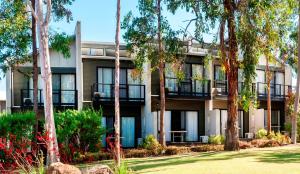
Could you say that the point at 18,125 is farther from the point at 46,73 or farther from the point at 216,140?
the point at 216,140

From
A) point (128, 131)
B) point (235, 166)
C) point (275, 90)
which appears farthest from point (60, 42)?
point (275, 90)

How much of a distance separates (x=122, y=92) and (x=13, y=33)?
36.3 feet

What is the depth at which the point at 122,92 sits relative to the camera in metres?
33.2

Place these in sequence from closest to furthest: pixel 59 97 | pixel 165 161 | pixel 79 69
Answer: pixel 165 161, pixel 79 69, pixel 59 97

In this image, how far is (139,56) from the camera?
1040 inches

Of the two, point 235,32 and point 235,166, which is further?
point 235,32

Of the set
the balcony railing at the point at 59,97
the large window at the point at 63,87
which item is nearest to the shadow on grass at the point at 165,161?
the balcony railing at the point at 59,97

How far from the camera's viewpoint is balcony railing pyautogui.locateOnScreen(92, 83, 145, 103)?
105 ft

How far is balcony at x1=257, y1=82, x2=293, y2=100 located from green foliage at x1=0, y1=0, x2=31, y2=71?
20.0 meters

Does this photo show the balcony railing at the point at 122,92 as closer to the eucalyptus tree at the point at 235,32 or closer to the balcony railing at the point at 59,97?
the balcony railing at the point at 59,97

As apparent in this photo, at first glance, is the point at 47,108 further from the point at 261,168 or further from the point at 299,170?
the point at 299,170

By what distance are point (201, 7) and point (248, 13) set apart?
2.26 metres

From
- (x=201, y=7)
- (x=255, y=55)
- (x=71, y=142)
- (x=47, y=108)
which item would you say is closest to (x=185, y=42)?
(x=201, y=7)

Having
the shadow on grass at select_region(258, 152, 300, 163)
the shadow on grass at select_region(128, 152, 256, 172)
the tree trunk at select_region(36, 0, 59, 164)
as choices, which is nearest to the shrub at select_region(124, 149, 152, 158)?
the shadow on grass at select_region(128, 152, 256, 172)
